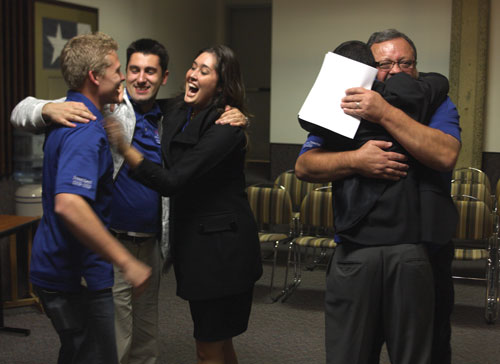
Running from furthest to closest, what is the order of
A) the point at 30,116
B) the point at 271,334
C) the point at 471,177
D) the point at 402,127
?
the point at 471,177
the point at 271,334
the point at 30,116
the point at 402,127

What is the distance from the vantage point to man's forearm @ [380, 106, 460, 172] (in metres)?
1.82

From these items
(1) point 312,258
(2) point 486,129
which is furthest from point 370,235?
(2) point 486,129

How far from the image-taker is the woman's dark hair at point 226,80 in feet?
7.93

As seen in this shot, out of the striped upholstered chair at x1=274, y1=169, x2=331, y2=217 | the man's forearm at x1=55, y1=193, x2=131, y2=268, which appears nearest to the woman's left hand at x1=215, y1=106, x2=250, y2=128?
the man's forearm at x1=55, y1=193, x2=131, y2=268

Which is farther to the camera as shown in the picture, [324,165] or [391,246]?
[324,165]

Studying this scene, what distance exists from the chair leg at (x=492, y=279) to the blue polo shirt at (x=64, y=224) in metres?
3.49

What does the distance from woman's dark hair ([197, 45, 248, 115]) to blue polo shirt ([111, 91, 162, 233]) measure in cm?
37

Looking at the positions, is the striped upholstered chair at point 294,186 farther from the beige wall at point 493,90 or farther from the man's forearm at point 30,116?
the man's forearm at point 30,116

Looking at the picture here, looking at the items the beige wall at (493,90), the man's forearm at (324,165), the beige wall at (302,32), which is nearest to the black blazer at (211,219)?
the man's forearm at (324,165)

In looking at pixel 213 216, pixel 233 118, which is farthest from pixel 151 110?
pixel 213 216

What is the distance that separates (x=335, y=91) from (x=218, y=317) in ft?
3.44

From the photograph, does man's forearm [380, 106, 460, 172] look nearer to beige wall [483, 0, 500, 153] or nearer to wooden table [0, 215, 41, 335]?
wooden table [0, 215, 41, 335]

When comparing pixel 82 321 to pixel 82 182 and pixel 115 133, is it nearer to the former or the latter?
pixel 82 182

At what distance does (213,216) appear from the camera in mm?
2352
